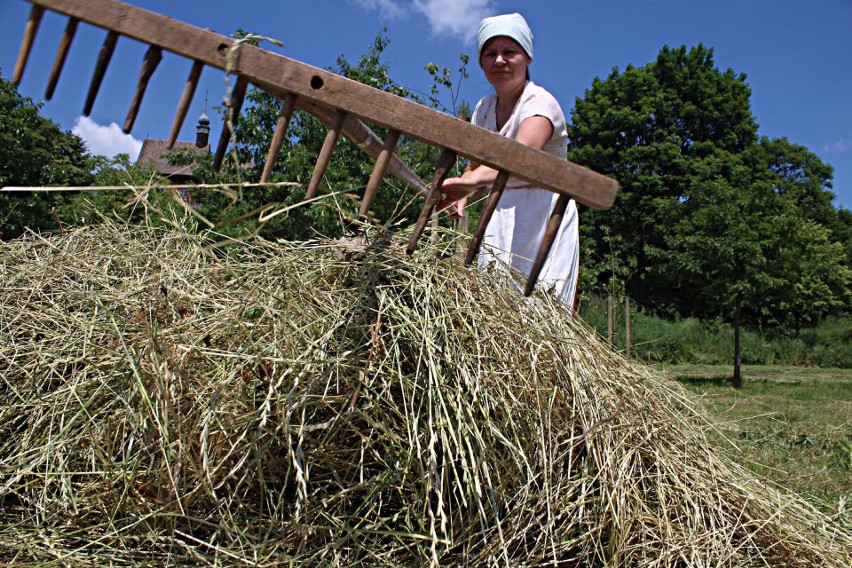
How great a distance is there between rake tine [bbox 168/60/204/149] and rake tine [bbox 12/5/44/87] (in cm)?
37

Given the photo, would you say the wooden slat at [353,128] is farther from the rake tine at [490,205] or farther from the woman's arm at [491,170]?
the rake tine at [490,205]

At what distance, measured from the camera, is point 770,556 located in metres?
1.67

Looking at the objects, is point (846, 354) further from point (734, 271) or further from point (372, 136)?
point (372, 136)

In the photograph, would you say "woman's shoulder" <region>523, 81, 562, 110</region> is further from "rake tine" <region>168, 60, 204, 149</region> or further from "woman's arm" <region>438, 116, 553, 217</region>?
"rake tine" <region>168, 60, 204, 149</region>

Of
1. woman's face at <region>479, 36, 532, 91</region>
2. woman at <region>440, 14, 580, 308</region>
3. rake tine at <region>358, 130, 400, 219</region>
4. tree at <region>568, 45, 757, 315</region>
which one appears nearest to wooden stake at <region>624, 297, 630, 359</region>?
woman at <region>440, 14, 580, 308</region>

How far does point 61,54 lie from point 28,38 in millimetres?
76

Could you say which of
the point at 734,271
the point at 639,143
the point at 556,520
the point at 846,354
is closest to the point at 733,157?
the point at 639,143

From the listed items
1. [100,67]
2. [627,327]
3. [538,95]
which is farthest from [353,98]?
[627,327]

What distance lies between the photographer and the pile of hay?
1486 millimetres

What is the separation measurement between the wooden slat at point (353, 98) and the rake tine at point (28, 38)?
0.04 meters

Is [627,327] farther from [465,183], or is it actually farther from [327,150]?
[327,150]

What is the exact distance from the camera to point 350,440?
63.2 inches

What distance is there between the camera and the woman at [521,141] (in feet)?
7.09

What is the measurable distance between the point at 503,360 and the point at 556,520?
0.43 meters
